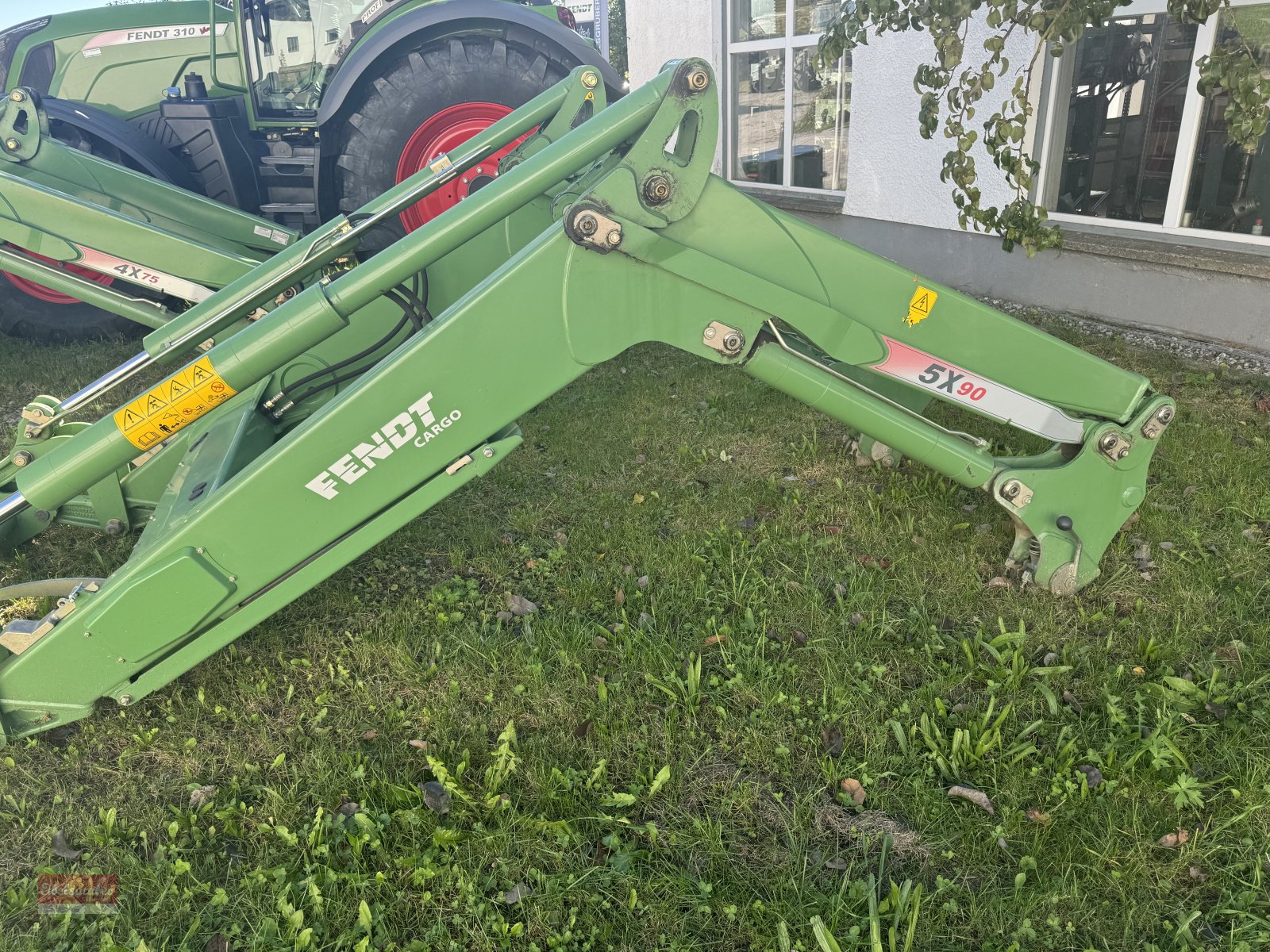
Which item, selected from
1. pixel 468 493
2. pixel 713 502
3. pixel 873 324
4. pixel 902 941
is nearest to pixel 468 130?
pixel 468 493

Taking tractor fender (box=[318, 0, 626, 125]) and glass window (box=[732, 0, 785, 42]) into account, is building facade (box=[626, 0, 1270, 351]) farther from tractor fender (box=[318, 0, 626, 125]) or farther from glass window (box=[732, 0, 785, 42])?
tractor fender (box=[318, 0, 626, 125])

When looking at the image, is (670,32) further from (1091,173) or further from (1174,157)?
(1174,157)

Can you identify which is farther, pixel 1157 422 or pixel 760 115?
pixel 760 115

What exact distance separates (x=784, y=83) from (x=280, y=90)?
14.7ft

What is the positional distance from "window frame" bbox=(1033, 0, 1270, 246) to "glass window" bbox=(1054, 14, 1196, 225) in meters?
0.05

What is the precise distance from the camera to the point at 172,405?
2230mm

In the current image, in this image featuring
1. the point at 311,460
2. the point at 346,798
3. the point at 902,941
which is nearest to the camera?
the point at 902,941

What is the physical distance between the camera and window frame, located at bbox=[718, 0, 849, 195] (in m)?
7.54

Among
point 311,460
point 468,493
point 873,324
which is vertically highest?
point 873,324

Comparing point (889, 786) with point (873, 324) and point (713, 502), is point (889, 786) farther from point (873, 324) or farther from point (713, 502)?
point (713, 502)

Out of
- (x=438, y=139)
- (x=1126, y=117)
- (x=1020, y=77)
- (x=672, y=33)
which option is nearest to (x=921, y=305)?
(x=1020, y=77)

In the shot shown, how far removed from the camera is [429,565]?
3490mm

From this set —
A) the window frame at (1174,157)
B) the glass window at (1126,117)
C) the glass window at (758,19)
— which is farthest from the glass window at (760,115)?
the glass window at (1126,117)

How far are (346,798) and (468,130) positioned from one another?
3914mm
